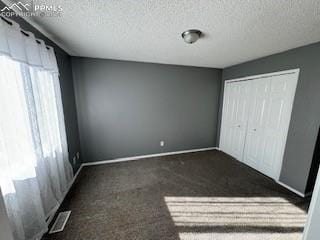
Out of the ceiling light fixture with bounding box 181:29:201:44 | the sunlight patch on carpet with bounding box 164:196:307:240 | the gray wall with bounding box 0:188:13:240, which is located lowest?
the sunlight patch on carpet with bounding box 164:196:307:240

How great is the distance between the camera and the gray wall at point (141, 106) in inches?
114

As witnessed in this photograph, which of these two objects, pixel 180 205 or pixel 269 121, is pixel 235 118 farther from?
pixel 180 205

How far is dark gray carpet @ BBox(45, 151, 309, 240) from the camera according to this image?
1.55 m

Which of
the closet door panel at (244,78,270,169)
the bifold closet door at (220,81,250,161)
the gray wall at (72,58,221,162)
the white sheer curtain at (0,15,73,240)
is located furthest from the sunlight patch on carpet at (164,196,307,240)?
the gray wall at (72,58,221,162)

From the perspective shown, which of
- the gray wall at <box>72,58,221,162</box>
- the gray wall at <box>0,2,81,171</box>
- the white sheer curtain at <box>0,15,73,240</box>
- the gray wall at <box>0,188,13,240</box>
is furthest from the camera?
the gray wall at <box>72,58,221,162</box>

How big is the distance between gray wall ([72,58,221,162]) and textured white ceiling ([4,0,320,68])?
2.35ft

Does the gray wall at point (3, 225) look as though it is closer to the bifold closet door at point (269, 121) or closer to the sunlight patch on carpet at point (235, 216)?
the sunlight patch on carpet at point (235, 216)

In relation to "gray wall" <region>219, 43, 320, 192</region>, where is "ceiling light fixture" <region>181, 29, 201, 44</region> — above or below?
above

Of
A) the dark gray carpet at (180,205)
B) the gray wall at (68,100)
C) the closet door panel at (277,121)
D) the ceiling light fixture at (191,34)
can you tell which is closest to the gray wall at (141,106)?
the gray wall at (68,100)

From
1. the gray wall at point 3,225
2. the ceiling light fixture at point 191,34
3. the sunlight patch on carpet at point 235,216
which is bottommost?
the sunlight patch on carpet at point 235,216

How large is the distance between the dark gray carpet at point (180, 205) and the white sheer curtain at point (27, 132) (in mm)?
406

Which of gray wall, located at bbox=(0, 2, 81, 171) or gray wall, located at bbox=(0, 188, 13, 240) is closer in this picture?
gray wall, located at bbox=(0, 188, 13, 240)

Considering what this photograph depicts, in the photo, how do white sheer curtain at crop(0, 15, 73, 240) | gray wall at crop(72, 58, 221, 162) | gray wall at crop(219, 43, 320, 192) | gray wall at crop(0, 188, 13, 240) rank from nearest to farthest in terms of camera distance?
1. gray wall at crop(0, 188, 13, 240)
2. white sheer curtain at crop(0, 15, 73, 240)
3. gray wall at crop(219, 43, 320, 192)
4. gray wall at crop(72, 58, 221, 162)

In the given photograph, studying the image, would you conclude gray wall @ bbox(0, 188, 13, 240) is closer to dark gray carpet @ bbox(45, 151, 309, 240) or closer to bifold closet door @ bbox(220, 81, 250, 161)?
dark gray carpet @ bbox(45, 151, 309, 240)
